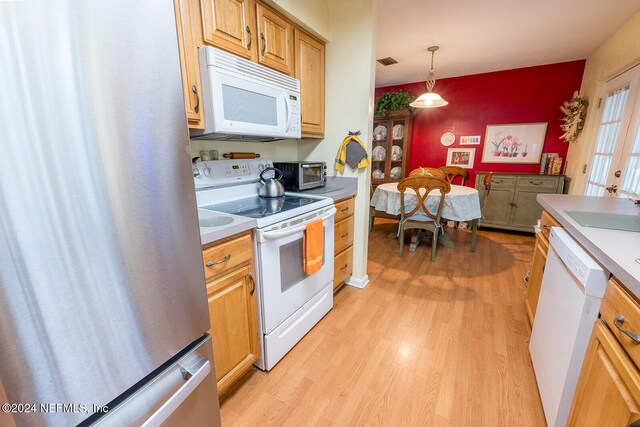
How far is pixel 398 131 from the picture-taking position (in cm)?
446

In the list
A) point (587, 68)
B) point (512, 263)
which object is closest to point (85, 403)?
point (512, 263)

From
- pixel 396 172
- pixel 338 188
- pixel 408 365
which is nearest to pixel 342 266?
pixel 338 188

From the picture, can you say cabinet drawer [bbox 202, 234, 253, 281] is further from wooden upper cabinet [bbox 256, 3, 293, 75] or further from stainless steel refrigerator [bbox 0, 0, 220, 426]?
wooden upper cabinet [bbox 256, 3, 293, 75]

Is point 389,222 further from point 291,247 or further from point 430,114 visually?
point 291,247

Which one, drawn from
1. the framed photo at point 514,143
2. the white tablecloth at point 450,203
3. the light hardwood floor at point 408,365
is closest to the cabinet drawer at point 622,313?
the light hardwood floor at point 408,365

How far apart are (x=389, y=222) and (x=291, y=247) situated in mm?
3205

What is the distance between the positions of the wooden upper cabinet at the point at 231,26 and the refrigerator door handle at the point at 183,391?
1415 mm

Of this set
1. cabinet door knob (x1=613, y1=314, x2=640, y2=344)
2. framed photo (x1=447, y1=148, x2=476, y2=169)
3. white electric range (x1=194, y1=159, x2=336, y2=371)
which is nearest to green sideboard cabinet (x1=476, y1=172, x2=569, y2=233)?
framed photo (x1=447, y1=148, x2=476, y2=169)

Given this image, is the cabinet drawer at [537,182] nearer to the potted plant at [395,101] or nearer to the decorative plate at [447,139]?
the decorative plate at [447,139]

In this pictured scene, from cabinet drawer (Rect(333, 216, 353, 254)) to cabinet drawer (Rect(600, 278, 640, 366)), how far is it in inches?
55.9

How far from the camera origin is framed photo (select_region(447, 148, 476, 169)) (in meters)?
4.24

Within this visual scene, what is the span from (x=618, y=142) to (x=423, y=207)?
5.92ft

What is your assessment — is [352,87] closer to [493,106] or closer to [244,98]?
[244,98]

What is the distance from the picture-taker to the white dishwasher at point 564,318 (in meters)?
0.90
